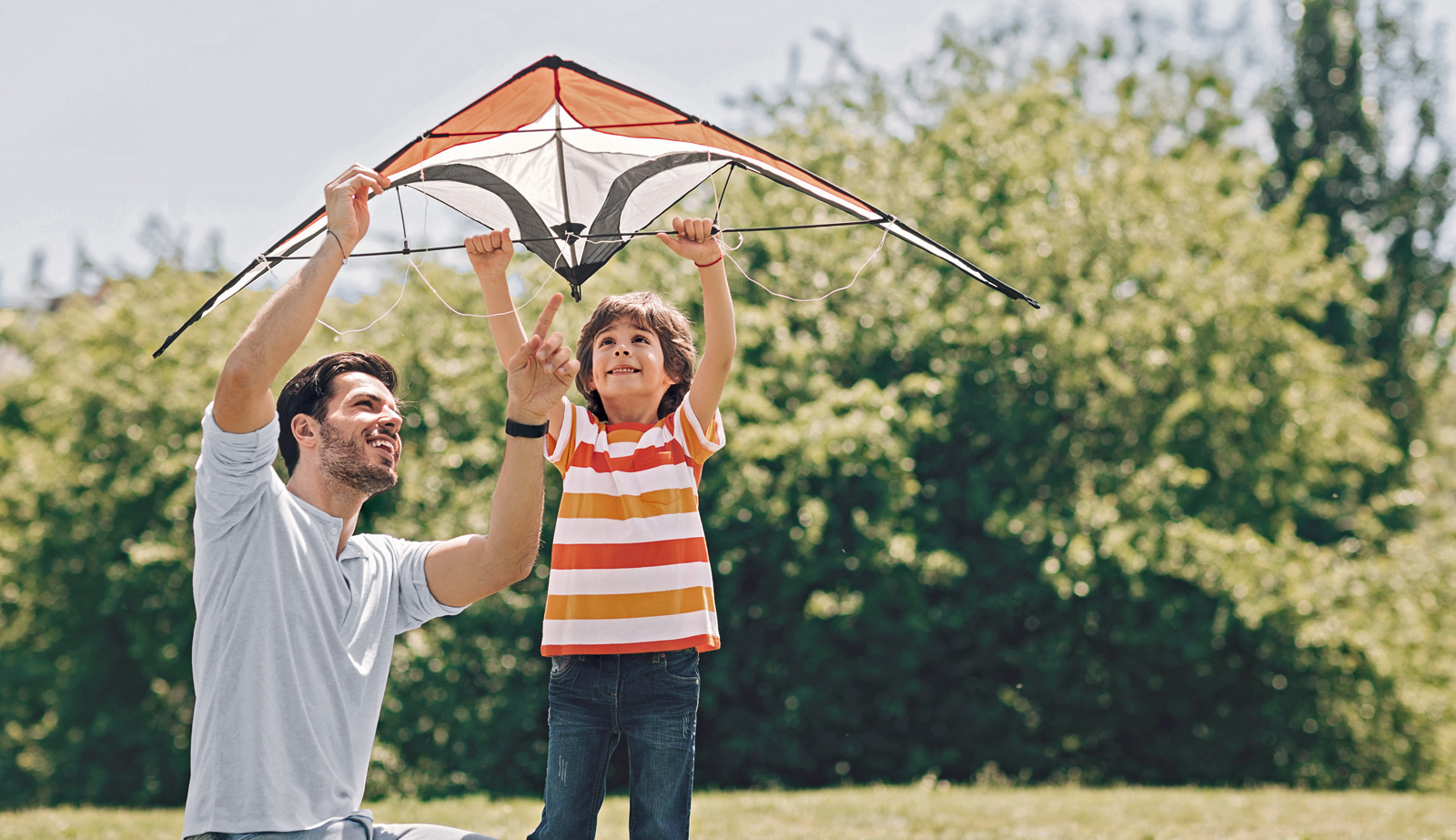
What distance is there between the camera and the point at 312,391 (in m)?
2.40

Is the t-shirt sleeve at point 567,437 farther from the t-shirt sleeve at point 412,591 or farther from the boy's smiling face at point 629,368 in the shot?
the t-shirt sleeve at point 412,591

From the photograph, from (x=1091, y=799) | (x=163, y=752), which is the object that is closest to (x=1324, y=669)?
(x=1091, y=799)

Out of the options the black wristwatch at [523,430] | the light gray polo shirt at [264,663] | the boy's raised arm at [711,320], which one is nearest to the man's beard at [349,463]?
the light gray polo shirt at [264,663]

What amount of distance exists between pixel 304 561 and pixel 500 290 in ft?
3.40

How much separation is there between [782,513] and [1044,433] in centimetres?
336

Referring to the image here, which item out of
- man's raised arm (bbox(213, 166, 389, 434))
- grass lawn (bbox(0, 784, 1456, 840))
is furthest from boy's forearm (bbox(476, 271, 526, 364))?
grass lawn (bbox(0, 784, 1456, 840))

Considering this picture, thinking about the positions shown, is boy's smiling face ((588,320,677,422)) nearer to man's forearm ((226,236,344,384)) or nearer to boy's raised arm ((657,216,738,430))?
boy's raised arm ((657,216,738,430))

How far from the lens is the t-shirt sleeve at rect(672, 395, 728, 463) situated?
306 centimetres

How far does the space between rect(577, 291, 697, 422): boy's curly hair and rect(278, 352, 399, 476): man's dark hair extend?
799mm

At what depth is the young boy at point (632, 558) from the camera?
2.72 m

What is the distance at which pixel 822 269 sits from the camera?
1157cm

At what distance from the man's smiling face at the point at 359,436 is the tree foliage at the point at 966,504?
7851 millimetres

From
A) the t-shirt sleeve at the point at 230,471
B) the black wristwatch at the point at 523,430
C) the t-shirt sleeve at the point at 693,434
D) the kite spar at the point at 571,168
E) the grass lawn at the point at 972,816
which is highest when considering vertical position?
the kite spar at the point at 571,168

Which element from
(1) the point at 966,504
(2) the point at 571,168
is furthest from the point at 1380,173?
(2) the point at 571,168
